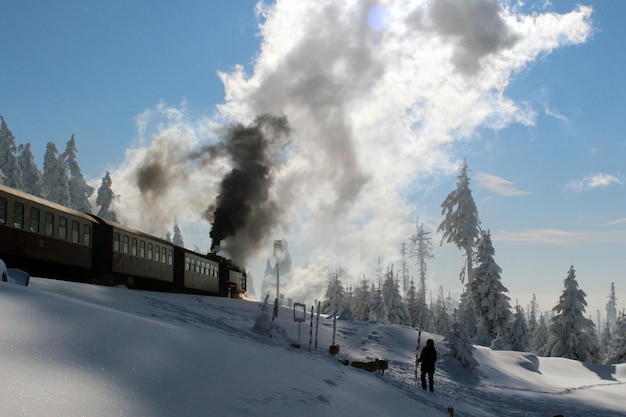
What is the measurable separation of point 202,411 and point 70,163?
4767cm

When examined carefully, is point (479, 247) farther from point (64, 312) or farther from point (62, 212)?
point (64, 312)

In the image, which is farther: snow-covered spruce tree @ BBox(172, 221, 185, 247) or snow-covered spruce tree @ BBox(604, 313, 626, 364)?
snow-covered spruce tree @ BBox(172, 221, 185, 247)

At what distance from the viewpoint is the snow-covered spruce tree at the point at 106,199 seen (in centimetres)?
4894

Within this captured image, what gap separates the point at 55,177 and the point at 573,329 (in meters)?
43.7

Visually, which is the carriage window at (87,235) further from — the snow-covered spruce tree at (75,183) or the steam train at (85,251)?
the snow-covered spruce tree at (75,183)

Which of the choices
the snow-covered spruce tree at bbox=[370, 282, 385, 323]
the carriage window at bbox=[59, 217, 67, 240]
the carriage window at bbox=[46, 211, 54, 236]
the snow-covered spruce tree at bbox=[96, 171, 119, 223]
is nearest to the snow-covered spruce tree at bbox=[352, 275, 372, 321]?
the snow-covered spruce tree at bbox=[370, 282, 385, 323]

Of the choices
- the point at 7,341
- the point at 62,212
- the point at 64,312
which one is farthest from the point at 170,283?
the point at 7,341

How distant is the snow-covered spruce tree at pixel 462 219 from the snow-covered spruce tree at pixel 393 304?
11.2m

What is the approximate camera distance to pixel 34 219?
1820 centimetres

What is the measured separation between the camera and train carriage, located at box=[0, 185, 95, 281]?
56.0ft

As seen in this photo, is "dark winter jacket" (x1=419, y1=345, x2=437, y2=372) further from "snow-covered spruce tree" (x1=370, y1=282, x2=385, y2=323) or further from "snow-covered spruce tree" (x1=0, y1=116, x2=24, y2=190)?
"snow-covered spruce tree" (x1=370, y1=282, x2=385, y2=323)

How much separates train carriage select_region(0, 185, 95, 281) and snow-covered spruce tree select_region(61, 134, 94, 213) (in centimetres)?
2908

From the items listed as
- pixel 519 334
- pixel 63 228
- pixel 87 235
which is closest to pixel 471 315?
pixel 519 334

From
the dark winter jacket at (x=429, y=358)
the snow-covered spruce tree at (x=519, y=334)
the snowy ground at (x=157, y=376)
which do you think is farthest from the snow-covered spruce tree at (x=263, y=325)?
the snow-covered spruce tree at (x=519, y=334)
